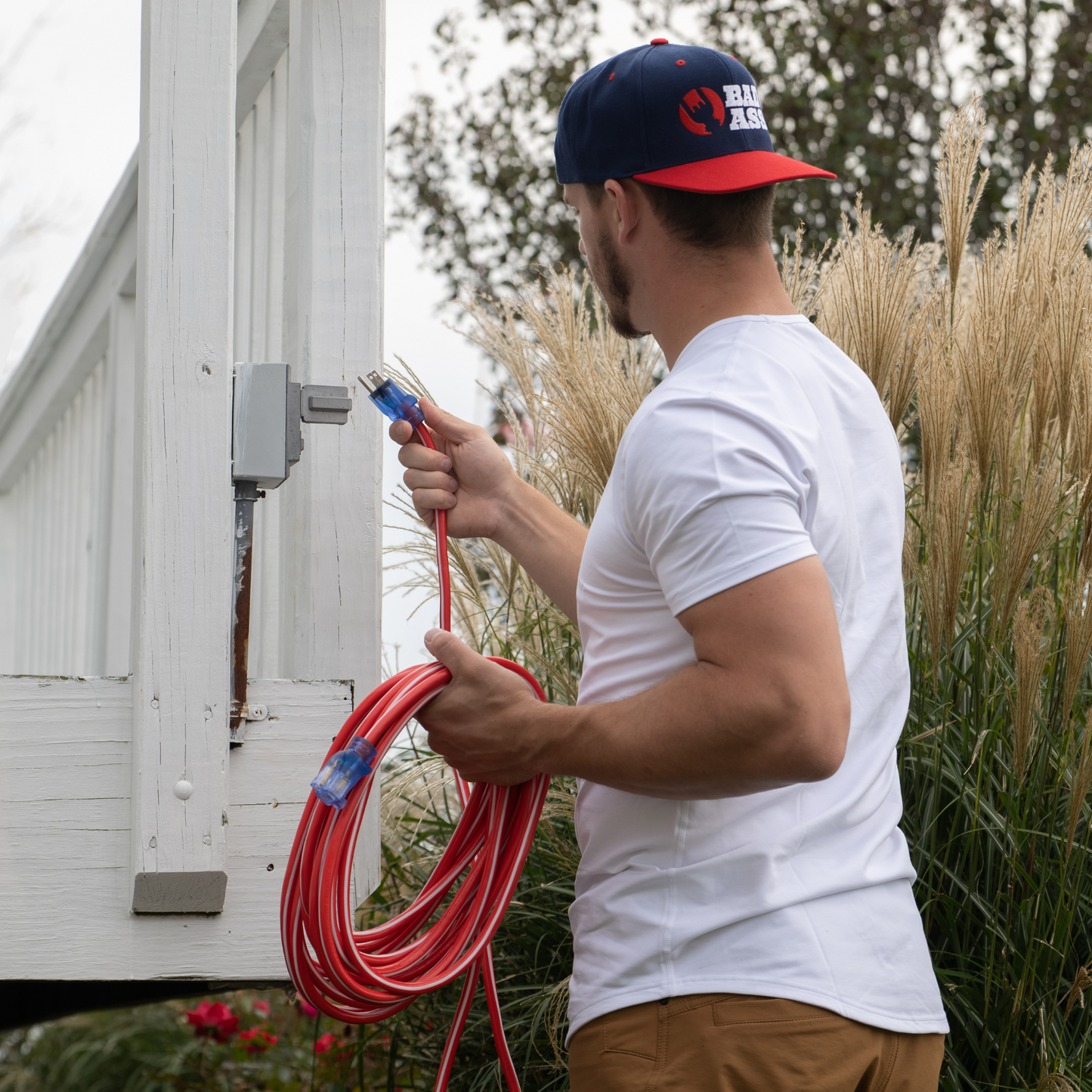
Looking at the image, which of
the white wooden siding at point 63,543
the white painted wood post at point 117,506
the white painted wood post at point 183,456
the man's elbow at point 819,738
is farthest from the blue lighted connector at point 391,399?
the white wooden siding at point 63,543

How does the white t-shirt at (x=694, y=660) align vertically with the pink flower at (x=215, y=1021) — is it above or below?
above

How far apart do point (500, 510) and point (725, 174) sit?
0.67 metres

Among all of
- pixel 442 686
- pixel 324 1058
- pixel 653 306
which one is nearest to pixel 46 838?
pixel 442 686

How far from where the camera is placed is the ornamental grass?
6.44ft

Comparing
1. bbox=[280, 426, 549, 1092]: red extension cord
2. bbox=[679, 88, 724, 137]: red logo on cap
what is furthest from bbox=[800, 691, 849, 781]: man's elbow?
bbox=[679, 88, 724, 137]: red logo on cap

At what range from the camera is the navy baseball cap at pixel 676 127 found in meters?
1.36

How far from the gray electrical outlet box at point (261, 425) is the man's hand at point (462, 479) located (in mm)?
215

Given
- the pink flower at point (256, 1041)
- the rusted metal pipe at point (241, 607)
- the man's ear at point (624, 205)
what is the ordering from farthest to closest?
the pink flower at point (256, 1041), the rusted metal pipe at point (241, 607), the man's ear at point (624, 205)

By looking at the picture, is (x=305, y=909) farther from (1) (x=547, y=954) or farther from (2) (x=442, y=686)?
(1) (x=547, y=954)

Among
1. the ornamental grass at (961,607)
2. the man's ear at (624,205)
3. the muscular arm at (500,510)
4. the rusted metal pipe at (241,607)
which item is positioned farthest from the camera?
the ornamental grass at (961,607)

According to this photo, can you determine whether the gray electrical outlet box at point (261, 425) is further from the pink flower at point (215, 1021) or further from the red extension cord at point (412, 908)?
the pink flower at point (215, 1021)

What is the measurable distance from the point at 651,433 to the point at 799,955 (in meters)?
0.55

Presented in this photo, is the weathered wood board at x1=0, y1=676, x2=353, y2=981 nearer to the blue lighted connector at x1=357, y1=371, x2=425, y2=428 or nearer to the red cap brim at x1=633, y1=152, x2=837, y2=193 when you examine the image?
the blue lighted connector at x1=357, y1=371, x2=425, y2=428

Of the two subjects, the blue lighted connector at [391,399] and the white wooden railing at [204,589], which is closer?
the white wooden railing at [204,589]
